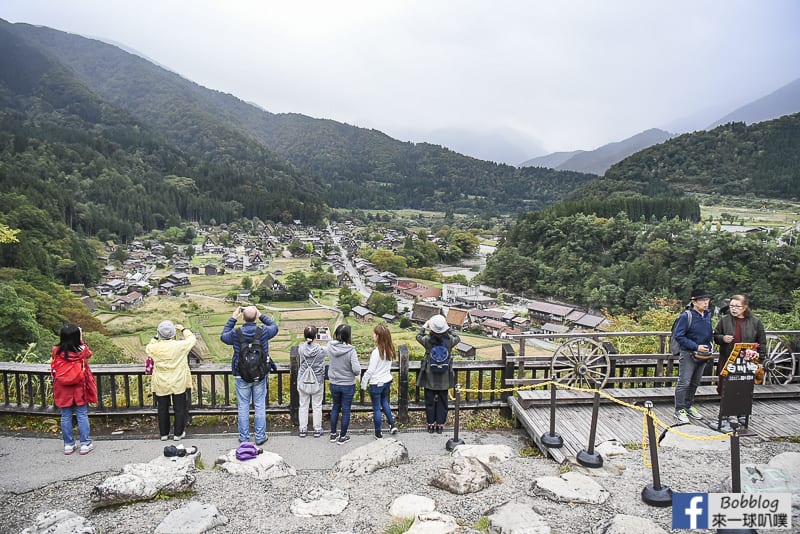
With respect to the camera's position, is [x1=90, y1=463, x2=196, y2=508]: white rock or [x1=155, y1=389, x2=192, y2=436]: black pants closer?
[x1=90, y1=463, x2=196, y2=508]: white rock

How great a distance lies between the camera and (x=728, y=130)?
9356 cm

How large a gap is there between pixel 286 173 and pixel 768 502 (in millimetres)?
157381

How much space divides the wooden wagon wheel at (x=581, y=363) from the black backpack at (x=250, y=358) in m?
3.82

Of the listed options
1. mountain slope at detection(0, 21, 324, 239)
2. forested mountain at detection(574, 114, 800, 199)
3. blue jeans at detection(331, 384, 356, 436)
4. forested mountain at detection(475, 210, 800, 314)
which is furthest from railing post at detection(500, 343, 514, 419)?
forested mountain at detection(574, 114, 800, 199)

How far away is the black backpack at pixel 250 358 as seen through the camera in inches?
191

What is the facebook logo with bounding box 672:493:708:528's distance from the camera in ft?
10.2

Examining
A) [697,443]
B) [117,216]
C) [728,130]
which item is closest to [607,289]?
[697,443]

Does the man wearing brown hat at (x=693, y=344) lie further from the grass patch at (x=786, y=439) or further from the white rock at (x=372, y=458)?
the white rock at (x=372, y=458)

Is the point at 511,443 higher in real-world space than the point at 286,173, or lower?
lower

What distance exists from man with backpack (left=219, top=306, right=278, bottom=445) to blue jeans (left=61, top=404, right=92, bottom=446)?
161 cm

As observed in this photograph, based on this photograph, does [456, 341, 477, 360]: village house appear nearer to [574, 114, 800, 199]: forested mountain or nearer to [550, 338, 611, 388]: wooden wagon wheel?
[550, 338, 611, 388]: wooden wagon wheel

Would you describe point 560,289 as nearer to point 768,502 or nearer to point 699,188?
point 699,188

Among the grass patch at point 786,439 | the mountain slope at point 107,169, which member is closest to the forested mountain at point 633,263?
the grass patch at point 786,439

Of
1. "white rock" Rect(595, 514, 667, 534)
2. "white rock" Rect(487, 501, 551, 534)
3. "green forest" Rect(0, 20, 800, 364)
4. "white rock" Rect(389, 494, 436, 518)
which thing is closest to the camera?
"white rock" Rect(595, 514, 667, 534)
